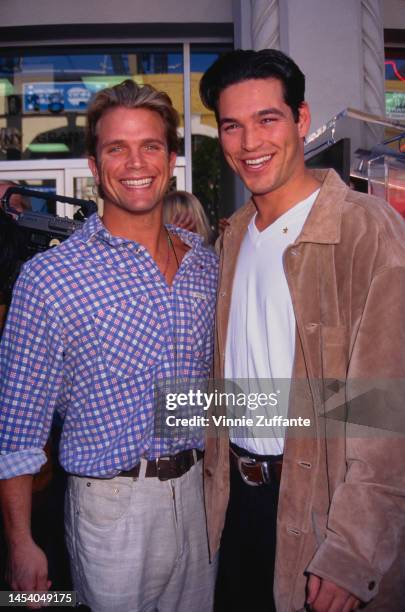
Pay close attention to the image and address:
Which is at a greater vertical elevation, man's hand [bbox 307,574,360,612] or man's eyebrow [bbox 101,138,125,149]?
man's eyebrow [bbox 101,138,125,149]

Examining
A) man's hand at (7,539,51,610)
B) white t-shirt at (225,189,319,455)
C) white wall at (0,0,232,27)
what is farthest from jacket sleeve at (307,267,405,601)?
white wall at (0,0,232,27)

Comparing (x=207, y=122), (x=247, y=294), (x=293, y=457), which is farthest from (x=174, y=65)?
(x=293, y=457)

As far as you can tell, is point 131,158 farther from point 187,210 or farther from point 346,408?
Result: point 187,210

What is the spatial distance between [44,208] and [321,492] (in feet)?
20.1

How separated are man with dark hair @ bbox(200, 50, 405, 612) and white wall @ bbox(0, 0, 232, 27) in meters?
4.57

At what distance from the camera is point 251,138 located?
173 centimetres

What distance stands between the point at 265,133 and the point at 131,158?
47cm

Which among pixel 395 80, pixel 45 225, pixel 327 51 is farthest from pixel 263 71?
pixel 395 80

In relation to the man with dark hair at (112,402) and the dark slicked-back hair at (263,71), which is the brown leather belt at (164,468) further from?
the dark slicked-back hair at (263,71)

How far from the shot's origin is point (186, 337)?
5.75 ft

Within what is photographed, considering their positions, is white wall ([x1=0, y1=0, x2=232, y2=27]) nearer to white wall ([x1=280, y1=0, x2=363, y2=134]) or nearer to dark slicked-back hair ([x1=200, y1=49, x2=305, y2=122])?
white wall ([x1=280, y1=0, x2=363, y2=134])

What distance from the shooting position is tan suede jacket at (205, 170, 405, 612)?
125cm

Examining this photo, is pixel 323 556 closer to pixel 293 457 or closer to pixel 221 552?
pixel 293 457

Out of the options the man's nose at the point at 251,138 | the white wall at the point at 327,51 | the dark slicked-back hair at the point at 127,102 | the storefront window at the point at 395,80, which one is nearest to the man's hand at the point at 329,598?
the man's nose at the point at 251,138
